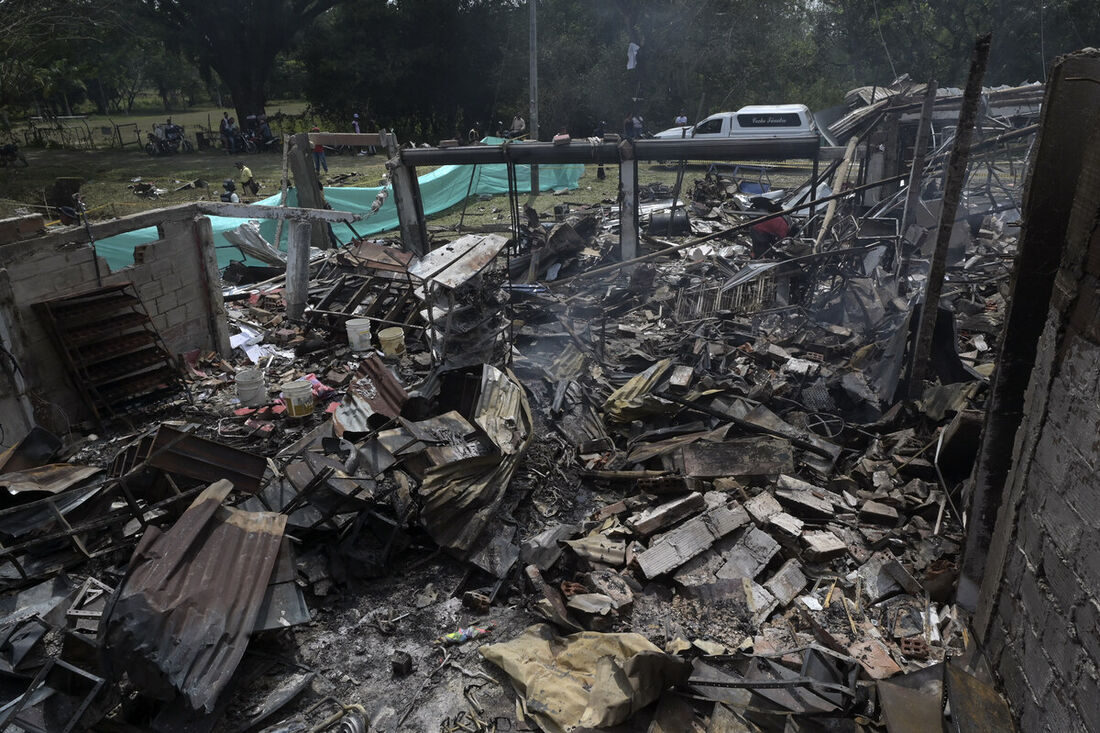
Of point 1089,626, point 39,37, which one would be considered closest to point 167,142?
point 39,37

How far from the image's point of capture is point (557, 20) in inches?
1319

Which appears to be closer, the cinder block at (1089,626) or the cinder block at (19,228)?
the cinder block at (1089,626)

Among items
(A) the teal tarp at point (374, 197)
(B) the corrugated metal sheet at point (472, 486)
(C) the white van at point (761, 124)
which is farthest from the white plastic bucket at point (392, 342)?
(C) the white van at point (761, 124)

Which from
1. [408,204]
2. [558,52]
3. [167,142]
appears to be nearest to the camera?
[408,204]

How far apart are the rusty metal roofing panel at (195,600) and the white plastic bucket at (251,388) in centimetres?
380

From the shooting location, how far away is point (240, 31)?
31.1 meters

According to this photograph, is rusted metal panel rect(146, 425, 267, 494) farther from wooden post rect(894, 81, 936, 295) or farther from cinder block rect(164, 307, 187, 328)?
wooden post rect(894, 81, 936, 295)

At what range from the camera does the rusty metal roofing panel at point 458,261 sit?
840cm

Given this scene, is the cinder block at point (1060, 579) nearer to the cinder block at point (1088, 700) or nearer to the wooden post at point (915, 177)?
the cinder block at point (1088, 700)

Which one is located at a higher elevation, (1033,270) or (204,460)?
(1033,270)

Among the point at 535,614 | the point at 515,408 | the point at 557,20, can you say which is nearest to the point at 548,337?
the point at 515,408

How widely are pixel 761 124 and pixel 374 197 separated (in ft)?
42.7

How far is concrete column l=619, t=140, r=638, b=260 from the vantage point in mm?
12250

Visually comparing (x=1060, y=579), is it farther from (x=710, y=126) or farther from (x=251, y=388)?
(x=710, y=126)
